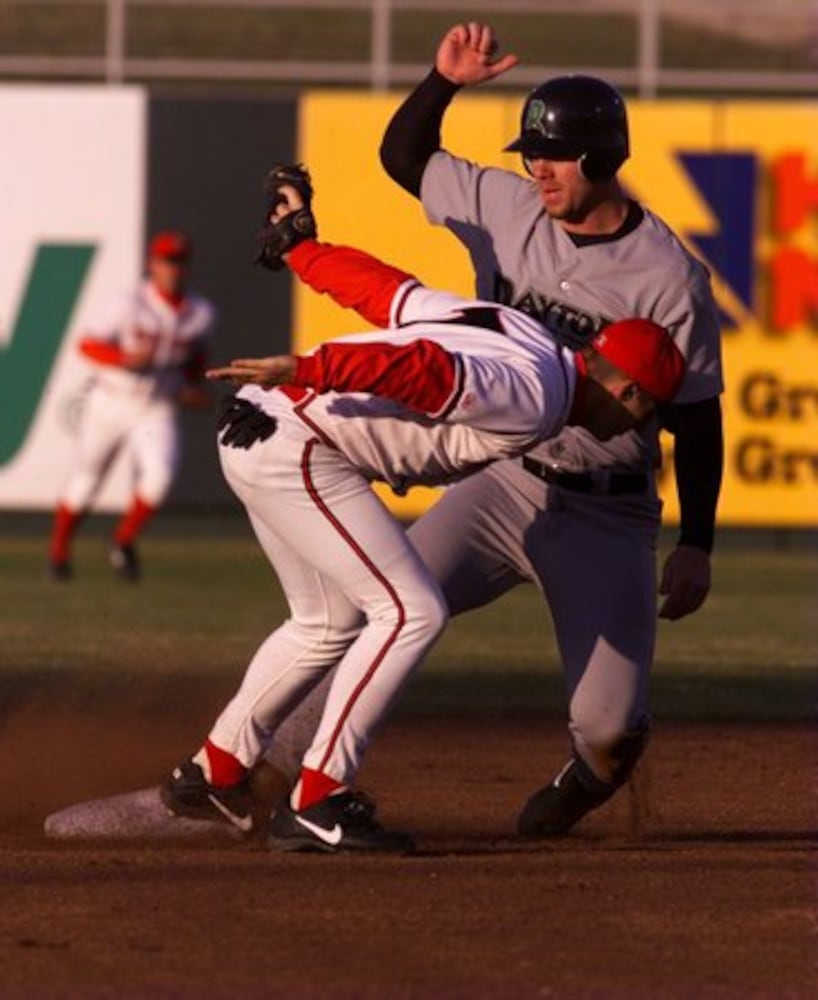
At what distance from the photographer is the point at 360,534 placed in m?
6.36

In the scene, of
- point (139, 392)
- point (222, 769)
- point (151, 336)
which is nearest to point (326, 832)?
point (222, 769)

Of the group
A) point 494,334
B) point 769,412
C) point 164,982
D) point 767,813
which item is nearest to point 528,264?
point 494,334

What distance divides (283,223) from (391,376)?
0.77 meters

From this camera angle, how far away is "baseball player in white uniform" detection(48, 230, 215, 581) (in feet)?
51.5

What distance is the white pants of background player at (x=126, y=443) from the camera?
52.1 feet

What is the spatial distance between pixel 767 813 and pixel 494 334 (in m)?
2.13

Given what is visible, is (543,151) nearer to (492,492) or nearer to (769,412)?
(492,492)

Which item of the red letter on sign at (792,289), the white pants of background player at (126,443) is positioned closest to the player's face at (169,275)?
the white pants of background player at (126,443)

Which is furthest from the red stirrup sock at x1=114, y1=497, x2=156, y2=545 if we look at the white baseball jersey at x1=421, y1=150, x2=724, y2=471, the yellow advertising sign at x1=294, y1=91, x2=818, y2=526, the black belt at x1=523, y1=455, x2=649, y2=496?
the black belt at x1=523, y1=455, x2=649, y2=496

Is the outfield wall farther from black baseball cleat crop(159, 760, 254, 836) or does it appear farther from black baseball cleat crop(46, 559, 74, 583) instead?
black baseball cleat crop(159, 760, 254, 836)

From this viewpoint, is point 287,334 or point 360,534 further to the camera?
point 287,334

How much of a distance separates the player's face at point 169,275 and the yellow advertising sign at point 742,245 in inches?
50.8

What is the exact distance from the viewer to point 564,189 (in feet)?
22.2

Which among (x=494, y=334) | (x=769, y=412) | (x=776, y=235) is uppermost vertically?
(x=494, y=334)
